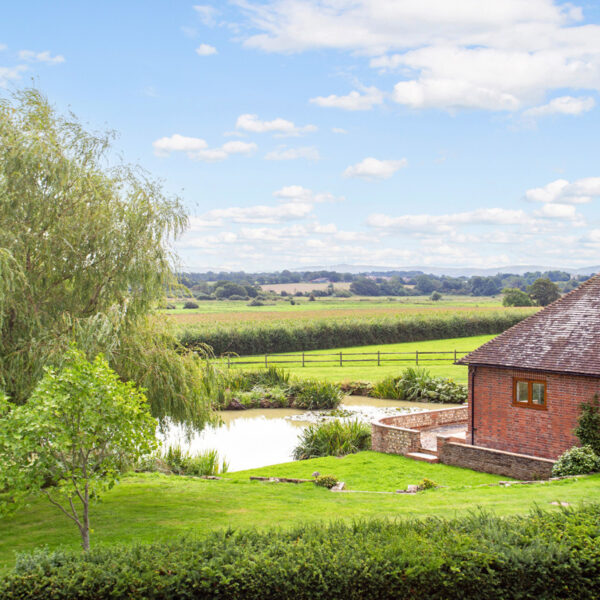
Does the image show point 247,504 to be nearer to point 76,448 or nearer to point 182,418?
point 182,418

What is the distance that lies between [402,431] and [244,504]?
7729 millimetres

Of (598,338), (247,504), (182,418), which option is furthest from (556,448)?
(182,418)

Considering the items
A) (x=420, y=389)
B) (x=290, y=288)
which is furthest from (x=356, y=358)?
(x=290, y=288)

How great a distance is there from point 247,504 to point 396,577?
644 cm

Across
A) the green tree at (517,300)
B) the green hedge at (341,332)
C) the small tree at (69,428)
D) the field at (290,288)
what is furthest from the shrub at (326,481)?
the field at (290,288)

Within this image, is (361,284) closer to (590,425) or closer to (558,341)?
(558,341)

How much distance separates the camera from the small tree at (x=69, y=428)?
Answer: 7.80m

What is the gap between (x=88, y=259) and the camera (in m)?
12.3

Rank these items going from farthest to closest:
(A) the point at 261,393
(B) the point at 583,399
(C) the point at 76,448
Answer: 1. (A) the point at 261,393
2. (B) the point at 583,399
3. (C) the point at 76,448

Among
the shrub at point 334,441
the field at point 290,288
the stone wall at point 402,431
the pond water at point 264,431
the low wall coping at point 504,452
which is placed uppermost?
the field at point 290,288

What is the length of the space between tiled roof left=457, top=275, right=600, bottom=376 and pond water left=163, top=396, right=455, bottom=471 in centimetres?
831

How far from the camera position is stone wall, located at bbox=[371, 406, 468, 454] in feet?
62.8

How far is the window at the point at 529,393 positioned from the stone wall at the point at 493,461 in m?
1.59

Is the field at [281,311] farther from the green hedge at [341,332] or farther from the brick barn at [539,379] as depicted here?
the brick barn at [539,379]
